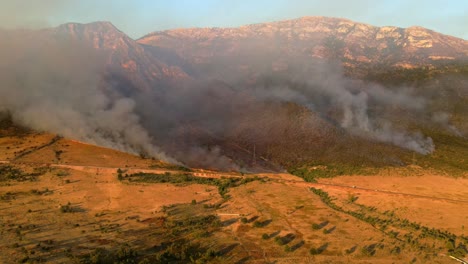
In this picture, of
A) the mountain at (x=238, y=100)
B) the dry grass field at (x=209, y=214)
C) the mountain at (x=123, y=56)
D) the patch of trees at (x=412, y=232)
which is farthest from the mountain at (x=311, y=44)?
the patch of trees at (x=412, y=232)

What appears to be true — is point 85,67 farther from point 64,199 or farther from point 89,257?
point 89,257

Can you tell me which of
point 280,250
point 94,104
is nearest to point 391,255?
point 280,250

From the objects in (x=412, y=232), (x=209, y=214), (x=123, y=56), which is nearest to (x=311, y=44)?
(x=123, y=56)

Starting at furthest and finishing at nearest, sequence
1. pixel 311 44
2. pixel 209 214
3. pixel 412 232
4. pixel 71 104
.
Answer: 1. pixel 311 44
2. pixel 71 104
3. pixel 209 214
4. pixel 412 232

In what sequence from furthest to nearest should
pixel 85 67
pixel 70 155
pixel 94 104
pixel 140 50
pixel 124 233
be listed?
pixel 140 50
pixel 85 67
pixel 94 104
pixel 70 155
pixel 124 233

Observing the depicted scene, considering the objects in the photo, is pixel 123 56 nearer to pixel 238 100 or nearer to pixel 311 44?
pixel 238 100

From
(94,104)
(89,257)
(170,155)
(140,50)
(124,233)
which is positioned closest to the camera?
(89,257)

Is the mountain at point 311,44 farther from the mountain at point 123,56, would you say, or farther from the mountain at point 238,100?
the mountain at point 123,56

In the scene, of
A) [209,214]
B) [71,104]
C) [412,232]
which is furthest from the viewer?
[71,104]
